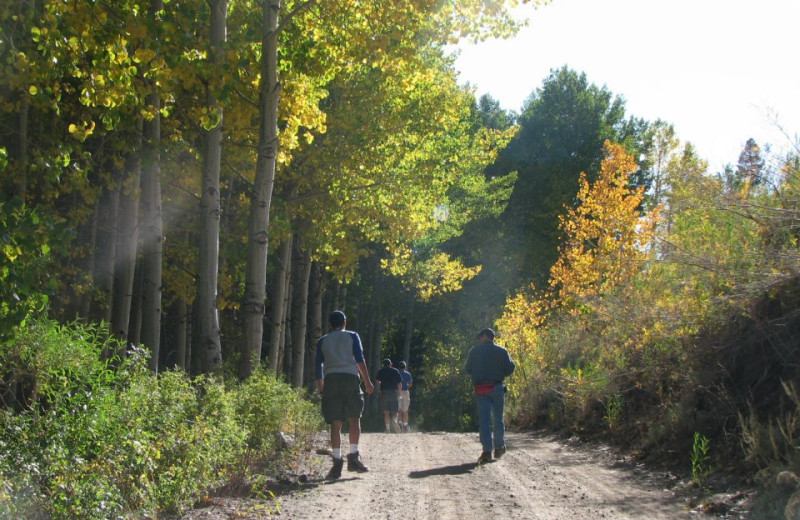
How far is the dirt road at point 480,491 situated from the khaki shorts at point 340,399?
79 cm

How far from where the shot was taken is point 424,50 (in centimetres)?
2423

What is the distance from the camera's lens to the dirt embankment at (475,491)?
8086mm

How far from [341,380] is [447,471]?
198 centimetres

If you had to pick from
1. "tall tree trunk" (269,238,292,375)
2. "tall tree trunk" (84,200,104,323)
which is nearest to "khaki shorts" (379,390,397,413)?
"tall tree trunk" (269,238,292,375)

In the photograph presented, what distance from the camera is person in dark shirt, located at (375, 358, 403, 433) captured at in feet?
75.4

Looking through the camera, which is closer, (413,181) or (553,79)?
(413,181)

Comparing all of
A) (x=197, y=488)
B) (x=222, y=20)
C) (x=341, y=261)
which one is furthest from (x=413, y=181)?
(x=197, y=488)

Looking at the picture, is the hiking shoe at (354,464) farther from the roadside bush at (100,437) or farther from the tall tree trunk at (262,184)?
the tall tree trunk at (262,184)

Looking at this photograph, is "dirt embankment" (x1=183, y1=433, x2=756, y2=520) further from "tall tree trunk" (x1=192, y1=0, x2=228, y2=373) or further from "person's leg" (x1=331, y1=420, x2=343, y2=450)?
"tall tree trunk" (x1=192, y1=0, x2=228, y2=373)

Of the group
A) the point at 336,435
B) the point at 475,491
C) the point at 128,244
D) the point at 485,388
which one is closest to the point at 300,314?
the point at 128,244

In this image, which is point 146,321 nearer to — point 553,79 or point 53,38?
point 53,38

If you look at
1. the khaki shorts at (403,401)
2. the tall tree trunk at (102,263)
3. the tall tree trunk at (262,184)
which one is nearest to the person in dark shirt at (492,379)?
the tall tree trunk at (262,184)

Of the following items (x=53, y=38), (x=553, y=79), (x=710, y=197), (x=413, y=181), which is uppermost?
(x=553, y=79)

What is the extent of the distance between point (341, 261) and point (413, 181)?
3.96 meters
